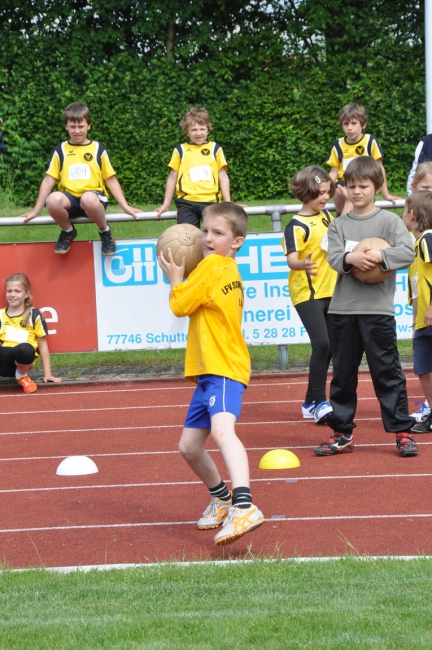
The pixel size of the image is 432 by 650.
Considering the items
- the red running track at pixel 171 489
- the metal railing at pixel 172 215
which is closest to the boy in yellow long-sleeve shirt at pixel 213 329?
the red running track at pixel 171 489

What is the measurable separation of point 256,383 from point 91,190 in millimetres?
2721

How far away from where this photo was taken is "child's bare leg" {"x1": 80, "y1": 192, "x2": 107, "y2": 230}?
10.3 m

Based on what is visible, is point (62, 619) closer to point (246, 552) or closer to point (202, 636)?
point (202, 636)

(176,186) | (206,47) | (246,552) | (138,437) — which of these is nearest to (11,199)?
(206,47)

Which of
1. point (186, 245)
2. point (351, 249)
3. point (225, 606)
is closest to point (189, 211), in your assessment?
point (351, 249)

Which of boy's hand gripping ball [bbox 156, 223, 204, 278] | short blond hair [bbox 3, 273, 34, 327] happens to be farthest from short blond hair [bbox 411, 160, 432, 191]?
short blond hair [bbox 3, 273, 34, 327]

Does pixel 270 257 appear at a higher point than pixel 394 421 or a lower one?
higher

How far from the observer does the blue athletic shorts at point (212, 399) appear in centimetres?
518

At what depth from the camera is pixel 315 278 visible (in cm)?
813

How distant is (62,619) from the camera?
402 centimetres

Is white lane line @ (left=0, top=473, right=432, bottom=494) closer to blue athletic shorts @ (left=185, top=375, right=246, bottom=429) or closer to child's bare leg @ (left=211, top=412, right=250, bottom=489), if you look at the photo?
blue athletic shorts @ (left=185, top=375, right=246, bottom=429)

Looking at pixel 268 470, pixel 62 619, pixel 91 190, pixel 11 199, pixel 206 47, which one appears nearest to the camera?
pixel 62 619

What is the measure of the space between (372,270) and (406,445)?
1.30 meters

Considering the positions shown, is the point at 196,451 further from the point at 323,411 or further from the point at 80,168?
the point at 80,168
